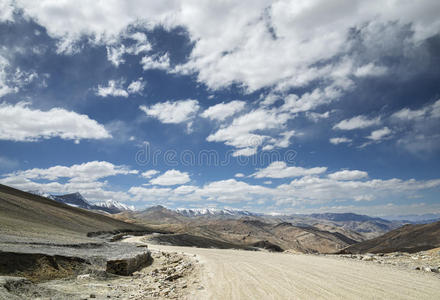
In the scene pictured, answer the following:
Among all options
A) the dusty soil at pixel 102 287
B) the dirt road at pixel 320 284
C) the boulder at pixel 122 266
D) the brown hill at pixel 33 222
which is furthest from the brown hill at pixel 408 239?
the dusty soil at pixel 102 287

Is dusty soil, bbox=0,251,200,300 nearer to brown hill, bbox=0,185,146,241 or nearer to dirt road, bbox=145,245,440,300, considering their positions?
dirt road, bbox=145,245,440,300

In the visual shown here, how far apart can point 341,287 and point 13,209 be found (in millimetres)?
61990

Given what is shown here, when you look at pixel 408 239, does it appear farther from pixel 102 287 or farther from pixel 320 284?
pixel 102 287

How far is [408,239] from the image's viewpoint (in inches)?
5655

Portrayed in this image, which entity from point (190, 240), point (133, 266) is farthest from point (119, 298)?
point (190, 240)

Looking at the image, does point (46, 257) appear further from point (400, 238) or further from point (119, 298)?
point (400, 238)

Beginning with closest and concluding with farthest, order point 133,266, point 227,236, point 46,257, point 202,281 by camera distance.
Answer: point 202,281, point 46,257, point 133,266, point 227,236

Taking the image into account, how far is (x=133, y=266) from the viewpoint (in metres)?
20.1

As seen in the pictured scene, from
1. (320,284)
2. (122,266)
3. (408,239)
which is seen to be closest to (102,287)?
(122,266)

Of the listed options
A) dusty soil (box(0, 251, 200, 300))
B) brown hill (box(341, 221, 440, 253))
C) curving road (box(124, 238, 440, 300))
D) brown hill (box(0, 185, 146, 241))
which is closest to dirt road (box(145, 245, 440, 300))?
curving road (box(124, 238, 440, 300))

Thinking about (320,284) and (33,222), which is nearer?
(320,284)

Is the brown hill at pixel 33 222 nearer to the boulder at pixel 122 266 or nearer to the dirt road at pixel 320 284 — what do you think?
the boulder at pixel 122 266

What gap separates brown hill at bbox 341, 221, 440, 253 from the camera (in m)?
128

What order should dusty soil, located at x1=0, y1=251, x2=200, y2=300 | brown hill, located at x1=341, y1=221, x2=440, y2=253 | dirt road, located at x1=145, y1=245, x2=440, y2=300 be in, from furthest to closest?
brown hill, located at x1=341, y1=221, x2=440, y2=253, dusty soil, located at x1=0, y1=251, x2=200, y2=300, dirt road, located at x1=145, y1=245, x2=440, y2=300
